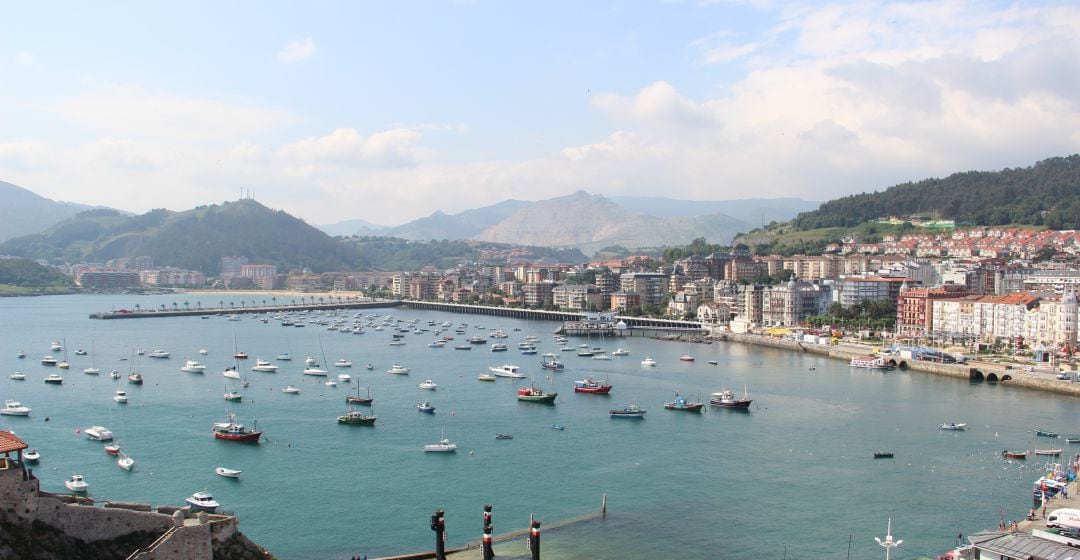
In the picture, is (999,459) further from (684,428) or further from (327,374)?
(327,374)

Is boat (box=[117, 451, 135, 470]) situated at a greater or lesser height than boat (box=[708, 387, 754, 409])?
lesser

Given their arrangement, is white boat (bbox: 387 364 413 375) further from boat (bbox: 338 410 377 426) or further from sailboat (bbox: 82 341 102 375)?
sailboat (bbox: 82 341 102 375)

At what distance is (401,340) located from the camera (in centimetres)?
5428

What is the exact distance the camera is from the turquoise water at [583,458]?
17.0m

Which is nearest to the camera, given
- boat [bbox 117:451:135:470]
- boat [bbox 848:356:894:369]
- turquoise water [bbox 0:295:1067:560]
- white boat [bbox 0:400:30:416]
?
turquoise water [bbox 0:295:1067:560]

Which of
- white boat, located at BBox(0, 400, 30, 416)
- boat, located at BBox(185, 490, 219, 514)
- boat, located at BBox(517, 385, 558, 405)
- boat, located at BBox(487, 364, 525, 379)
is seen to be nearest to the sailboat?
white boat, located at BBox(0, 400, 30, 416)

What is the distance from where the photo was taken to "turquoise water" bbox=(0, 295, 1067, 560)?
671 inches

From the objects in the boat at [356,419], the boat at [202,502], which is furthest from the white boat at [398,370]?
the boat at [202,502]

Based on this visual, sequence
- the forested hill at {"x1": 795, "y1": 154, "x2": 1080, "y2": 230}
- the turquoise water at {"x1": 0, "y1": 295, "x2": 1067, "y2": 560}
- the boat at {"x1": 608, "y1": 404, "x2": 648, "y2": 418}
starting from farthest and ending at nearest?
1. the forested hill at {"x1": 795, "y1": 154, "x2": 1080, "y2": 230}
2. the boat at {"x1": 608, "y1": 404, "x2": 648, "y2": 418}
3. the turquoise water at {"x1": 0, "y1": 295, "x2": 1067, "y2": 560}

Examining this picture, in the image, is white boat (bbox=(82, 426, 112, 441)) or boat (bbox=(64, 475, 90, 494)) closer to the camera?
boat (bbox=(64, 475, 90, 494))

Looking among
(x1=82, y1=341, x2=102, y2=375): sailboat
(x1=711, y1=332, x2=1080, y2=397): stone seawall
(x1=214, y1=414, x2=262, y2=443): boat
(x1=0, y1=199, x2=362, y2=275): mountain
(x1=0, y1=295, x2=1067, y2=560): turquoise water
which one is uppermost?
(x1=0, y1=199, x2=362, y2=275): mountain

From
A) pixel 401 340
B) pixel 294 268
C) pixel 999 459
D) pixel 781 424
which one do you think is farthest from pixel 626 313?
pixel 294 268

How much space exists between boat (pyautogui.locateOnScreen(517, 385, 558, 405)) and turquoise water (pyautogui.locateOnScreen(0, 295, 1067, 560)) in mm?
590

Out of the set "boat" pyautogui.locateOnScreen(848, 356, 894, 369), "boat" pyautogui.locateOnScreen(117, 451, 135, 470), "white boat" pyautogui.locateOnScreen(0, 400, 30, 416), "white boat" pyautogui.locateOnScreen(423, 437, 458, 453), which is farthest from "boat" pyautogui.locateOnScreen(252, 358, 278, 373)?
"boat" pyautogui.locateOnScreen(848, 356, 894, 369)
